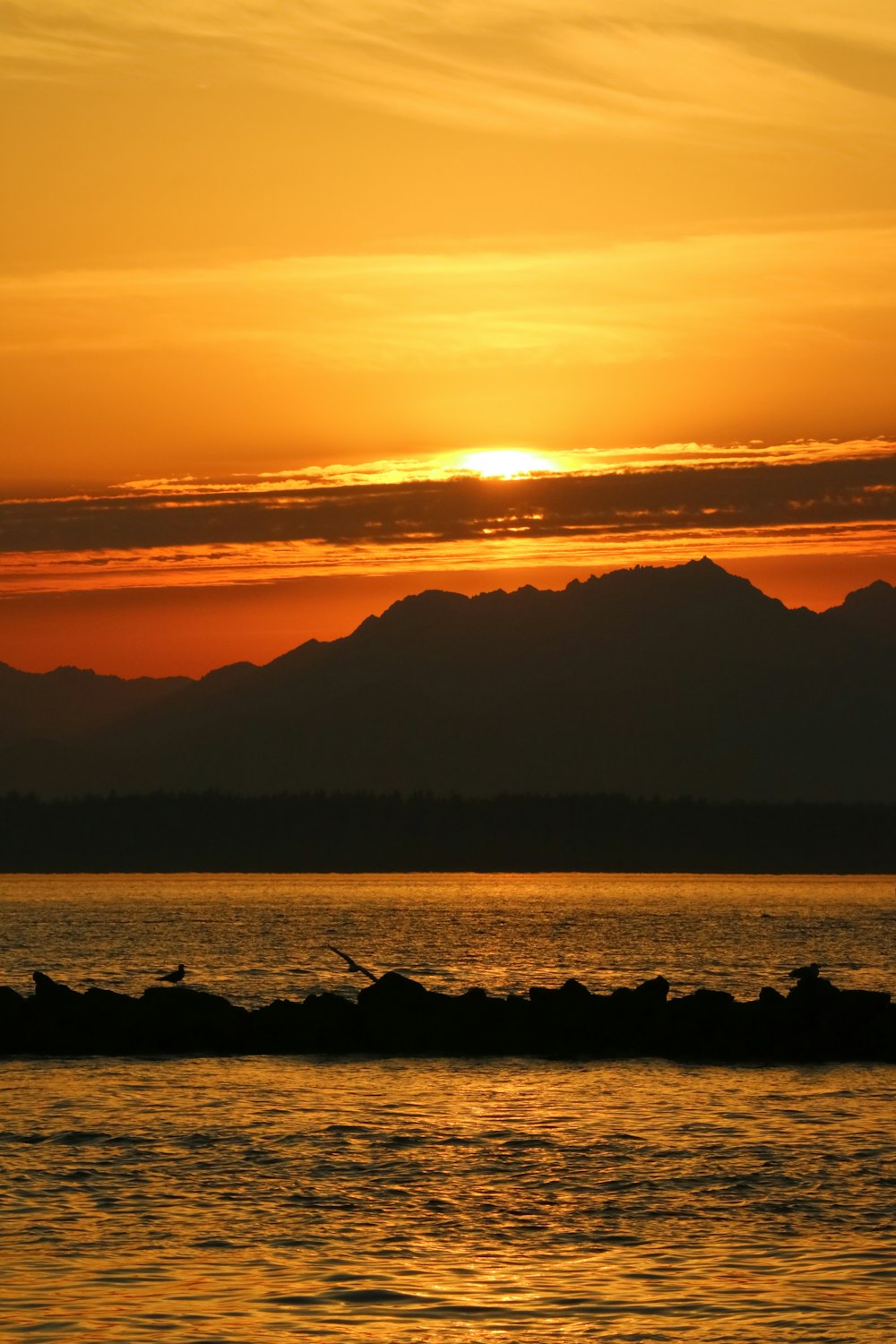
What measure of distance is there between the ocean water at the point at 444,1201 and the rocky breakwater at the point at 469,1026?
95.5 inches

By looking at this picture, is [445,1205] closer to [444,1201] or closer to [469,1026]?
[444,1201]

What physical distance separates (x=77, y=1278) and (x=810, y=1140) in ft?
54.0

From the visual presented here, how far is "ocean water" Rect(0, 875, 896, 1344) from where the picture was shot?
2209 centimetres

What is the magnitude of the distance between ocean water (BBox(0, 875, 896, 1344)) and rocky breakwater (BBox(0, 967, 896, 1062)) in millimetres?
2426

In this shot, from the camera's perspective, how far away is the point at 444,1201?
1169 inches

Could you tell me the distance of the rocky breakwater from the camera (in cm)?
5069

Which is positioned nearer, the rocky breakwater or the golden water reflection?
the golden water reflection

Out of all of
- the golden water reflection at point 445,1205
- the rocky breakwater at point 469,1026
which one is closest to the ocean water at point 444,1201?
the golden water reflection at point 445,1205

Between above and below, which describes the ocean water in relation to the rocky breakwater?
below

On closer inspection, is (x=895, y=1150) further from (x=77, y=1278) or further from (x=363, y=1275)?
(x=77, y=1278)

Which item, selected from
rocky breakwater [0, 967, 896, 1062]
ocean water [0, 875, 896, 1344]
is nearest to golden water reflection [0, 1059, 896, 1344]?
ocean water [0, 875, 896, 1344]

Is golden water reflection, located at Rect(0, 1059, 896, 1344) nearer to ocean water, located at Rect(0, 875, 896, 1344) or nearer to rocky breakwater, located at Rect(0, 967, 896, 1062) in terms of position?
ocean water, located at Rect(0, 875, 896, 1344)

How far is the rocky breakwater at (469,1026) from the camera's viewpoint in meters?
50.7

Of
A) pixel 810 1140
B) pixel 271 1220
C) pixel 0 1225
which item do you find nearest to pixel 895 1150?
pixel 810 1140
